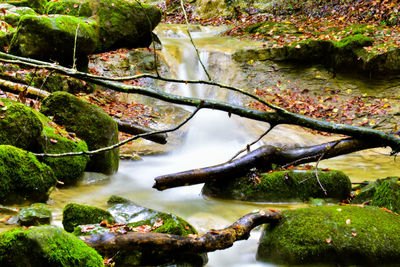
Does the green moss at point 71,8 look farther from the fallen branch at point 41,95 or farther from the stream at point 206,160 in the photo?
the fallen branch at point 41,95

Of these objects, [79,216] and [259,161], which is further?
[259,161]

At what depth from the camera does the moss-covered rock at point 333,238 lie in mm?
3389

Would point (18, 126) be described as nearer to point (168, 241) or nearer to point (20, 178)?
point (20, 178)

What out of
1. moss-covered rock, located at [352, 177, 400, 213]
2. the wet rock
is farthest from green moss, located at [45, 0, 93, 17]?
A: moss-covered rock, located at [352, 177, 400, 213]

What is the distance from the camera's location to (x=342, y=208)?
3924 mm

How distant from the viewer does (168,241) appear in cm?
304

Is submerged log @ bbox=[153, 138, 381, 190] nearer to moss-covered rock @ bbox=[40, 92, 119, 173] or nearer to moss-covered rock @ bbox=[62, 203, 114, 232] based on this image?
moss-covered rock @ bbox=[62, 203, 114, 232]

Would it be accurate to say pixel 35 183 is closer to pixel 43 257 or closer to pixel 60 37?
pixel 43 257

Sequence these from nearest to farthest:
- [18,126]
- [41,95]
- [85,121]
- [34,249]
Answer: [34,249], [18,126], [85,121], [41,95]

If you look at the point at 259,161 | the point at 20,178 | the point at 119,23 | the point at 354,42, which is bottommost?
the point at 259,161

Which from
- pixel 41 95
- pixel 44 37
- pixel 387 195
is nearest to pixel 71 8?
pixel 44 37

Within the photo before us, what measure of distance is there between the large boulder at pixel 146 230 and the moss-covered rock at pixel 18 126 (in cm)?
200

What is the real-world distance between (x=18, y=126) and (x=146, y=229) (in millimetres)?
2686

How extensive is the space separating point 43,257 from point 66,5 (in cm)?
1208
